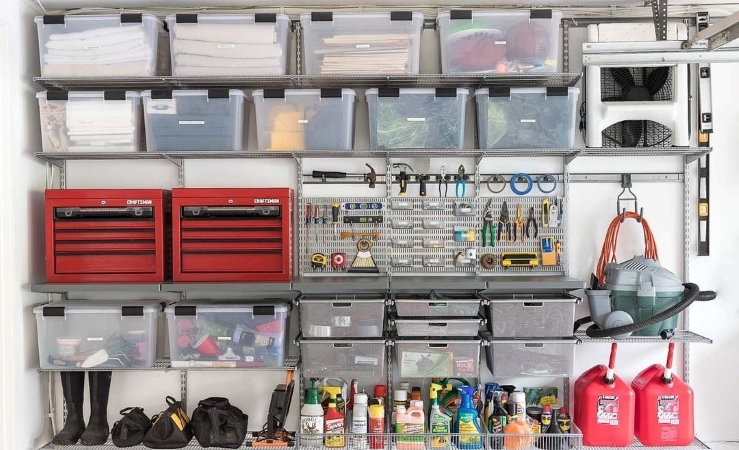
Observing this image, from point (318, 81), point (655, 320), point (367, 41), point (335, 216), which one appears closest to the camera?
point (655, 320)

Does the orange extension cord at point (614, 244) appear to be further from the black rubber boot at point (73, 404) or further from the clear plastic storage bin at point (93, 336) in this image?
the black rubber boot at point (73, 404)

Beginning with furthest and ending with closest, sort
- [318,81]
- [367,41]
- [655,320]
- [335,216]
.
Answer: [335,216]
[318,81]
[367,41]
[655,320]

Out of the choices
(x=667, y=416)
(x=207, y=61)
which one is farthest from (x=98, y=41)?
(x=667, y=416)

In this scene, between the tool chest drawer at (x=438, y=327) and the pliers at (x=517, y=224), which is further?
the pliers at (x=517, y=224)

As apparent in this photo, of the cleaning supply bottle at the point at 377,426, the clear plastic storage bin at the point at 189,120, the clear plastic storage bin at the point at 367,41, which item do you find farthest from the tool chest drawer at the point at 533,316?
the clear plastic storage bin at the point at 189,120

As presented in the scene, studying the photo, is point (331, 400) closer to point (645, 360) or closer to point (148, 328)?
point (148, 328)

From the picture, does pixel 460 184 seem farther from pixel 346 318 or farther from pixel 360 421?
pixel 360 421

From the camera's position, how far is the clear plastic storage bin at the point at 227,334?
2.69 meters

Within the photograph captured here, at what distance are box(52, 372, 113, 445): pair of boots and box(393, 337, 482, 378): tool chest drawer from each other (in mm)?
1467

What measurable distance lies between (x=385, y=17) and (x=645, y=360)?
214 cm

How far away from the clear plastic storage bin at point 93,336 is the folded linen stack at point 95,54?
109 cm

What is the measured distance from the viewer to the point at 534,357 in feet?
8.79

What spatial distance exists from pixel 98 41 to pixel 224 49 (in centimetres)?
58

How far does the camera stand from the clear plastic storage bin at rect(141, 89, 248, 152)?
2699mm
